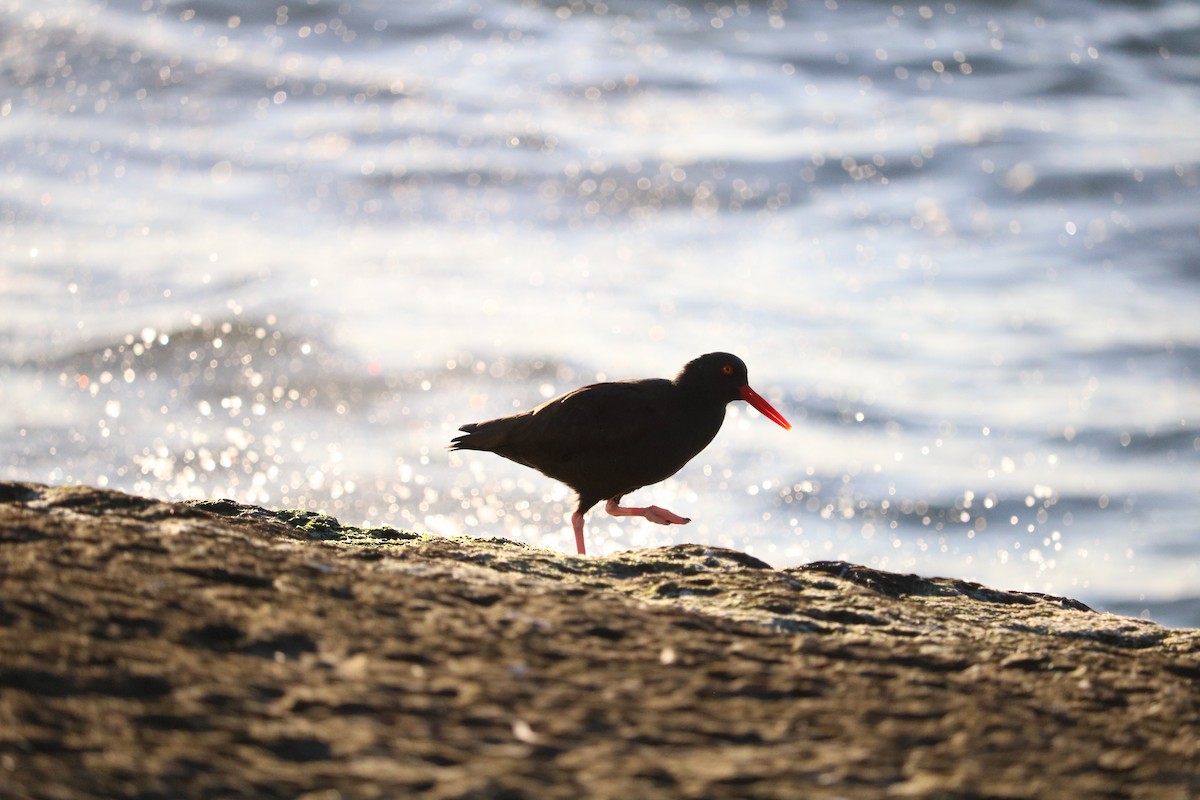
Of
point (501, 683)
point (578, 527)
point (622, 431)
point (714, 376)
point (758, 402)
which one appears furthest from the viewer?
point (758, 402)

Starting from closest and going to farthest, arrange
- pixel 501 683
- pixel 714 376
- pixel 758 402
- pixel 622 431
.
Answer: pixel 501 683 < pixel 622 431 < pixel 714 376 < pixel 758 402

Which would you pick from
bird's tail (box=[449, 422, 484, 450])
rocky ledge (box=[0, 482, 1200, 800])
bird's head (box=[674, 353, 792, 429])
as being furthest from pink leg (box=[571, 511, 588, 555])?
rocky ledge (box=[0, 482, 1200, 800])

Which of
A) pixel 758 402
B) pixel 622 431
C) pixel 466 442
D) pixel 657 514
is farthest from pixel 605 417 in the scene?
pixel 758 402

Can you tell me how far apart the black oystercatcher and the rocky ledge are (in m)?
2.61

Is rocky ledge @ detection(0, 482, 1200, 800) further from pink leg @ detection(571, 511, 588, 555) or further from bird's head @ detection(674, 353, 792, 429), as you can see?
bird's head @ detection(674, 353, 792, 429)

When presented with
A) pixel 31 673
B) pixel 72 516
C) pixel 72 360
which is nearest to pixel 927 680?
pixel 31 673

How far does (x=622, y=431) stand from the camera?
7.53 metres

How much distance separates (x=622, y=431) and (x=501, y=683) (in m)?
3.97

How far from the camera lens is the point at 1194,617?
47.2ft

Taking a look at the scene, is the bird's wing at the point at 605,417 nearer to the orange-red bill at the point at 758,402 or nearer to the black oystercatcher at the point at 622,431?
the black oystercatcher at the point at 622,431

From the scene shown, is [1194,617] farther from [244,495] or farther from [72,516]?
[72,516]

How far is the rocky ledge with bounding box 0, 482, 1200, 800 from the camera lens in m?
3.16

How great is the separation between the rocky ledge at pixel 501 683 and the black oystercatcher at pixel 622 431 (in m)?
2.61

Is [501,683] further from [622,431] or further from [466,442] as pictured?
[466,442]
